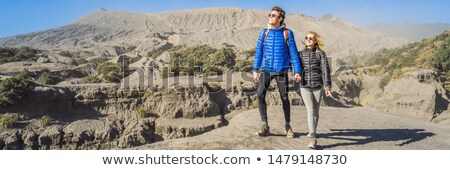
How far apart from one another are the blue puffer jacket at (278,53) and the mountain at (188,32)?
151 ft

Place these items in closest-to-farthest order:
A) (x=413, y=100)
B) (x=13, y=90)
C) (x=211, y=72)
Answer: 1. (x=13, y=90)
2. (x=413, y=100)
3. (x=211, y=72)

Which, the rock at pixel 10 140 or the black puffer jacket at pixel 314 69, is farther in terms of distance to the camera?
the rock at pixel 10 140

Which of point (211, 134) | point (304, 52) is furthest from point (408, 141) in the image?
point (211, 134)

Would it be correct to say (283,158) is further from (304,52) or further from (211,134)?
(211,134)

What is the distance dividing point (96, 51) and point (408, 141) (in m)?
47.5

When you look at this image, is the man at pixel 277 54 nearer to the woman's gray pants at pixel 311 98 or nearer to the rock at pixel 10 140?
the woman's gray pants at pixel 311 98

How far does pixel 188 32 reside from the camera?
7681 cm

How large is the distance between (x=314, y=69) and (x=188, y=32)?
7216 centimetres

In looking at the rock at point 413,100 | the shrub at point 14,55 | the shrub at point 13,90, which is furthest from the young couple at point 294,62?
the shrub at point 14,55

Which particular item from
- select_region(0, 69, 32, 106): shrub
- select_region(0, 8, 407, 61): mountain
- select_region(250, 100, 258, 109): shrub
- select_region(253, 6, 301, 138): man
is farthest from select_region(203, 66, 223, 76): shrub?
select_region(0, 8, 407, 61): mountain

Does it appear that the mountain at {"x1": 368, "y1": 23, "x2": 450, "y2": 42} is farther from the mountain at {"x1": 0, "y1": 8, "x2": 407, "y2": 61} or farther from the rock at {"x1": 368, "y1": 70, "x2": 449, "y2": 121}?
→ the rock at {"x1": 368, "y1": 70, "x2": 449, "y2": 121}

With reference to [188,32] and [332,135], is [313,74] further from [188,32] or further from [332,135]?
[188,32]

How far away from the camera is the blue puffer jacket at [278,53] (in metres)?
5.67

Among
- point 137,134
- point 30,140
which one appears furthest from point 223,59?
point 30,140
